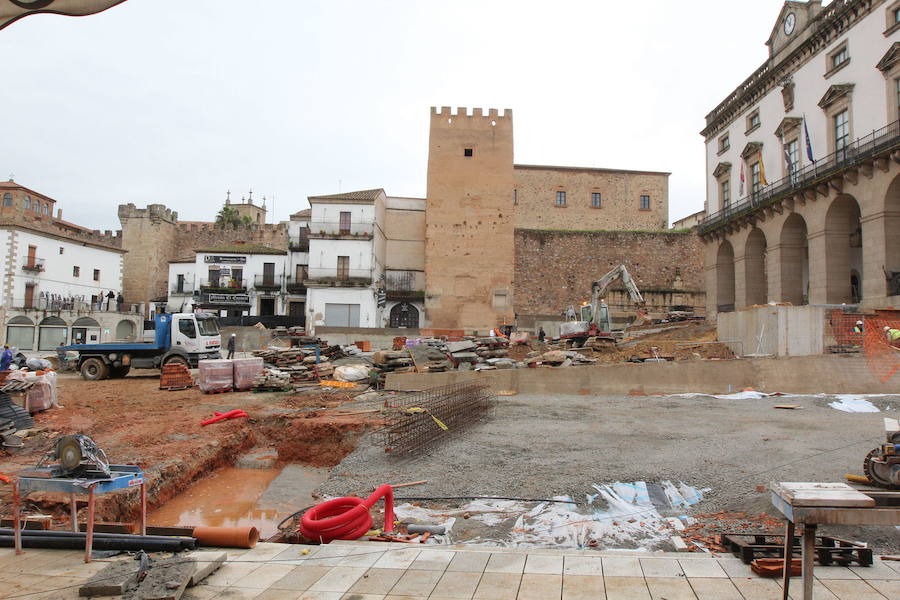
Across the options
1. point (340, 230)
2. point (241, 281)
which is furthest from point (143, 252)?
point (340, 230)

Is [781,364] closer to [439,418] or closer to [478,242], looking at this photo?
[439,418]

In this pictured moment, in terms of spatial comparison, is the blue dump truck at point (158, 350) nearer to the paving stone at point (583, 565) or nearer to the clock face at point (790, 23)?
the paving stone at point (583, 565)

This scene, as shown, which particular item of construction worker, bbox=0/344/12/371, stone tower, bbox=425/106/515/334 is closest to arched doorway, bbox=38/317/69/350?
stone tower, bbox=425/106/515/334

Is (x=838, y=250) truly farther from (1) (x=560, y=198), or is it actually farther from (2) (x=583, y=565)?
(1) (x=560, y=198)

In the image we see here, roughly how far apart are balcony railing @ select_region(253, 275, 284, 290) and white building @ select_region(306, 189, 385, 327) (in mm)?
4702

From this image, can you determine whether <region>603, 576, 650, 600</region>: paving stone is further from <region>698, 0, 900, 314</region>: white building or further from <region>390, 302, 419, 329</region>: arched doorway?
<region>390, 302, 419, 329</region>: arched doorway

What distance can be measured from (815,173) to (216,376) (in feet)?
68.2

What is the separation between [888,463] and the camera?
217 inches

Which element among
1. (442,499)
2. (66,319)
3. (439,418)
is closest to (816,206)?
(439,418)

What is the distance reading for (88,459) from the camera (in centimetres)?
413

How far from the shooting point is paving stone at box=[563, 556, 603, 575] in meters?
3.80

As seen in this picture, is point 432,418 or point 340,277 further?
point 340,277

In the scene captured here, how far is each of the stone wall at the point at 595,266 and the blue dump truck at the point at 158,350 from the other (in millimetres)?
21808

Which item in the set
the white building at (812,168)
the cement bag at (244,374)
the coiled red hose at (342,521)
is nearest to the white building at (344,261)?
the cement bag at (244,374)
